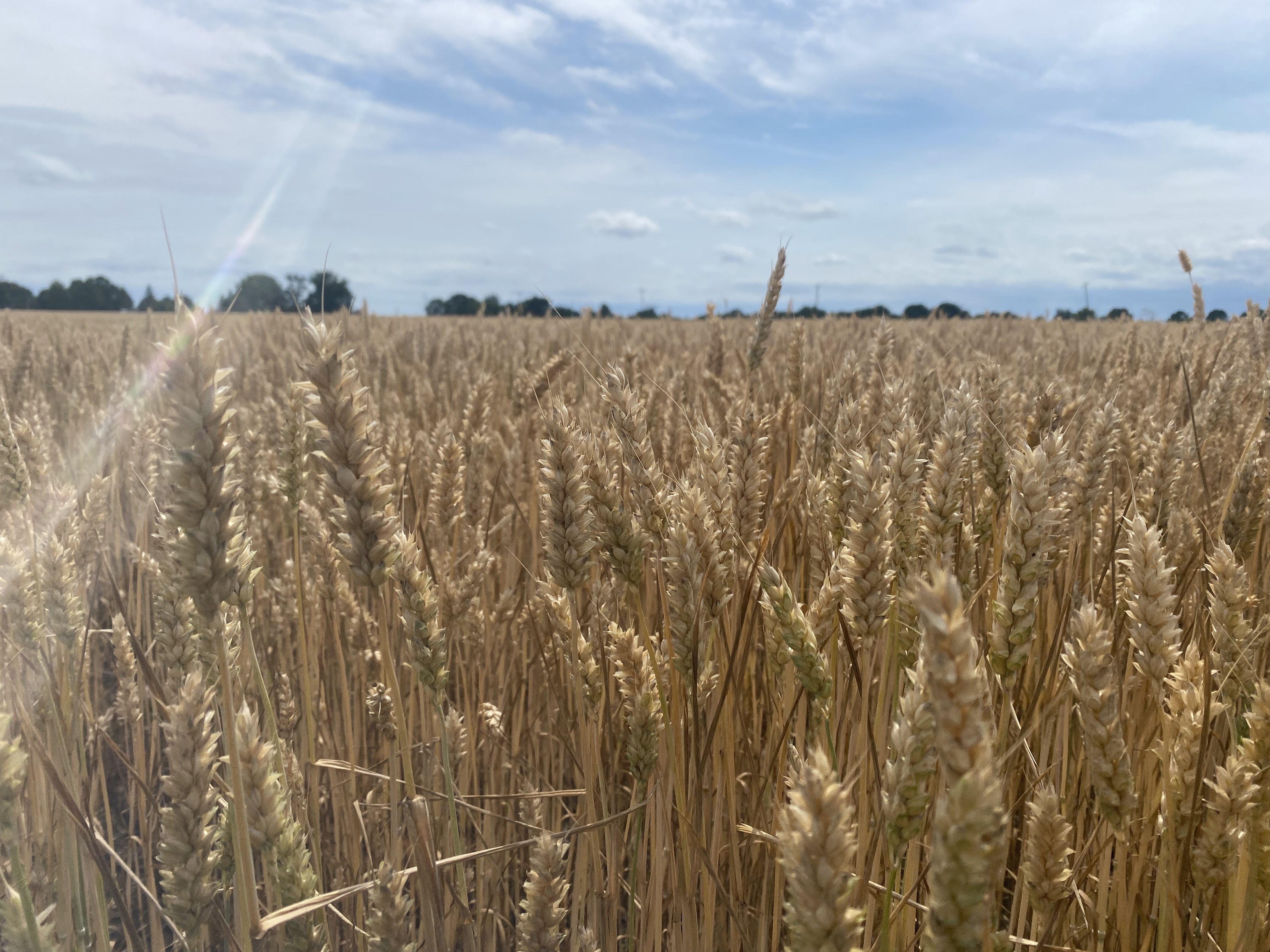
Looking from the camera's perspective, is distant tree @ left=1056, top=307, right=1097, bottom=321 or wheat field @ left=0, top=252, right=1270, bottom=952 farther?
distant tree @ left=1056, top=307, right=1097, bottom=321

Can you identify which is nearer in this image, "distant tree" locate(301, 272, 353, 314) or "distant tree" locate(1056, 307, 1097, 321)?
"distant tree" locate(301, 272, 353, 314)

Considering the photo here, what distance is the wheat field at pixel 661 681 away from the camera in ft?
2.42

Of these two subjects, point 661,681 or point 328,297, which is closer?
point 661,681

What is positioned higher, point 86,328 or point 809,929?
point 86,328

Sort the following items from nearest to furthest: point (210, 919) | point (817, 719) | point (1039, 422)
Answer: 1. point (817, 719)
2. point (210, 919)
3. point (1039, 422)

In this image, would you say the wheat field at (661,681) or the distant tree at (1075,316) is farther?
the distant tree at (1075,316)

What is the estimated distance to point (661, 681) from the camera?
101 centimetres

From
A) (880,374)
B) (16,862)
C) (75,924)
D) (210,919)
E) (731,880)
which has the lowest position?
(210,919)

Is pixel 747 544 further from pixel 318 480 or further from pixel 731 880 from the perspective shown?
pixel 318 480

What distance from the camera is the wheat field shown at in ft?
→ 2.42

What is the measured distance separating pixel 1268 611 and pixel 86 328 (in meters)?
13.1

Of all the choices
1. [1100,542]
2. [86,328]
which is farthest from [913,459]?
[86,328]

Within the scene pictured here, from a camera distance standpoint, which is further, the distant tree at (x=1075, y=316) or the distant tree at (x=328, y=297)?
the distant tree at (x=1075, y=316)

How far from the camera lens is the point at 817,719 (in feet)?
3.32
